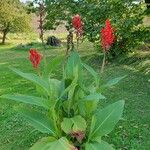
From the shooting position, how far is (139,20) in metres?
13.0

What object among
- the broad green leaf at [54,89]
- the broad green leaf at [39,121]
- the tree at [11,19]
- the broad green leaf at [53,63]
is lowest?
the tree at [11,19]

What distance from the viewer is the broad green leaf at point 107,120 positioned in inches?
207

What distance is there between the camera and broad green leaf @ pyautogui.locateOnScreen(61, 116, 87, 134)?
5.20 m

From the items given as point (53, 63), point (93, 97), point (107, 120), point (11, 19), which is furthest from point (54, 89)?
point (11, 19)

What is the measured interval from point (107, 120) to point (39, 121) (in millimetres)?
814

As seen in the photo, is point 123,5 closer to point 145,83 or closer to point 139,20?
point 139,20

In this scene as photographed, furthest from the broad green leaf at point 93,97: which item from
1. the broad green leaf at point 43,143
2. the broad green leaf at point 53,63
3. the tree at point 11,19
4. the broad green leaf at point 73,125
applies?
the tree at point 11,19

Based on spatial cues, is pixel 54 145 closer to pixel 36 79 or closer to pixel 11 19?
pixel 36 79

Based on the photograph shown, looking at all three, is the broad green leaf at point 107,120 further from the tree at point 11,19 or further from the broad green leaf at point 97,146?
the tree at point 11,19

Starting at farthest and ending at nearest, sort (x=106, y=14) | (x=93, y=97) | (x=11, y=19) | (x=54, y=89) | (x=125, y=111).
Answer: (x=11, y=19), (x=106, y=14), (x=125, y=111), (x=54, y=89), (x=93, y=97)

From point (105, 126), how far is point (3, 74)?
11.5m

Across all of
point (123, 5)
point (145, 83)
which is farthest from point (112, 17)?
point (145, 83)

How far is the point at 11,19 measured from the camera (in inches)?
1425

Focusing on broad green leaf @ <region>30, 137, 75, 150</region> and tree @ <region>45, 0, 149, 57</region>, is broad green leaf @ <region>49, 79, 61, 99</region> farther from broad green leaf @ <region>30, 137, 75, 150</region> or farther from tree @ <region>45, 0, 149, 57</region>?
tree @ <region>45, 0, 149, 57</region>
